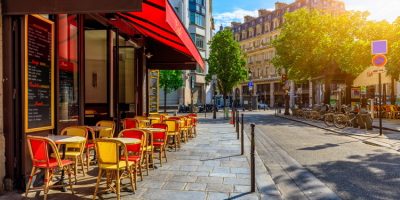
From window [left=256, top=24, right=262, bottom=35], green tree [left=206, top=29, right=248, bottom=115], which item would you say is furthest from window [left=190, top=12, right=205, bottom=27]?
window [left=256, top=24, right=262, bottom=35]

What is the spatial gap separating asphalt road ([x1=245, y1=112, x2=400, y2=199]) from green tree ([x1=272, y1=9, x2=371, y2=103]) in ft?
46.1

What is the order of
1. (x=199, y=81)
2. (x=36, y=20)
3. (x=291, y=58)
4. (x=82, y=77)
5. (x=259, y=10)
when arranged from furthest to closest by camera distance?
(x=259, y=10)
(x=199, y=81)
(x=291, y=58)
(x=82, y=77)
(x=36, y=20)

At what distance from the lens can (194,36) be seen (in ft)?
154

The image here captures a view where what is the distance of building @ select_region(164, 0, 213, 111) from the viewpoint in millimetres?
44819

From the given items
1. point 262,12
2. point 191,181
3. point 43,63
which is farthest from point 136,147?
point 262,12

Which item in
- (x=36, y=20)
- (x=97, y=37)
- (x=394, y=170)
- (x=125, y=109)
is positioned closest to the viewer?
(x=36, y=20)

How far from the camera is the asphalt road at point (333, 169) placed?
5.63m

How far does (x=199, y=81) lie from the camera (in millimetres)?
49688

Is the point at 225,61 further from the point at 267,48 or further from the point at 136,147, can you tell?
the point at 267,48

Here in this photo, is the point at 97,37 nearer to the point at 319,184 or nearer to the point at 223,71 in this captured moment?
the point at 319,184

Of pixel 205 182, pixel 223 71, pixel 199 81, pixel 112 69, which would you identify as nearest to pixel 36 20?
pixel 205 182

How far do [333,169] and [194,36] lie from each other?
135 feet

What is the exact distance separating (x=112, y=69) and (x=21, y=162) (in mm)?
5538

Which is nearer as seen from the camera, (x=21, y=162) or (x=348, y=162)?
(x=21, y=162)
